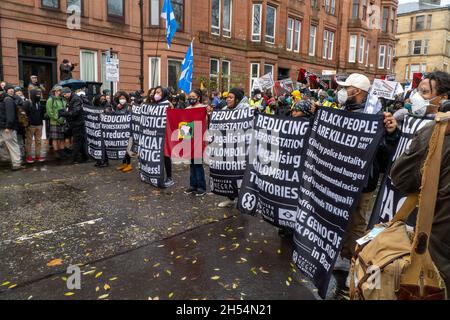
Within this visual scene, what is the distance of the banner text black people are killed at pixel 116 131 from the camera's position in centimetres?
893

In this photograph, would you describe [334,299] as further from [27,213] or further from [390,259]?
[27,213]

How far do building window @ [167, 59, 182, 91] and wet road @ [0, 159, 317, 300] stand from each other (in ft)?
48.4

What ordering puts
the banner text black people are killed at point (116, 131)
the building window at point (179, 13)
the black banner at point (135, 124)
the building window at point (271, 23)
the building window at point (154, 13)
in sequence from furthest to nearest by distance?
1. the building window at point (271, 23)
2. the building window at point (179, 13)
3. the building window at point (154, 13)
4. the banner text black people are killed at point (116, 131)
5. the black banner at point (135, 124)

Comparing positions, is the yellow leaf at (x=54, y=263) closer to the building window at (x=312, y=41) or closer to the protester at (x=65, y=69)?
the protester at (x=65, y=69)

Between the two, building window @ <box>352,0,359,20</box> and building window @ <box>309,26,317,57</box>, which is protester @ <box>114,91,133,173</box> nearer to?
building window @ <box>309,26,317,57</box>

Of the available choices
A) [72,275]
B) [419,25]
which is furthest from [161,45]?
[419,25]

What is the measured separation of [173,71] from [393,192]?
19.4 metres

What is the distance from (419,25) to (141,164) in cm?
7187

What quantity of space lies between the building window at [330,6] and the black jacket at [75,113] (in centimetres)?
3058

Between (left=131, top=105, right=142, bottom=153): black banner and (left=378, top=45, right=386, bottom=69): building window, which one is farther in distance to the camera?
(left=378, top=45, right=386, bottom=69): building window

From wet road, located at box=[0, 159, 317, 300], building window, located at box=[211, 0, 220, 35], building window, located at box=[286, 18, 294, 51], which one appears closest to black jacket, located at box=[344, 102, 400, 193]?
wet road, located at box=[0, 159, 317, 300]

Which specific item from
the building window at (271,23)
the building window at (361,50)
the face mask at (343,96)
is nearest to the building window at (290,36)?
the building window at (271,23)

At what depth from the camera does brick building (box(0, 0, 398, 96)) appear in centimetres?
1592
